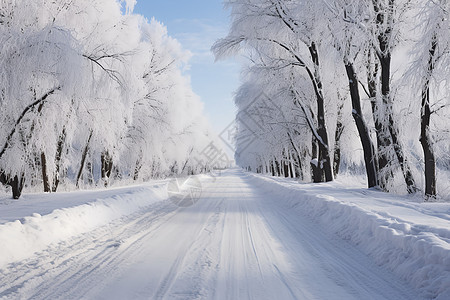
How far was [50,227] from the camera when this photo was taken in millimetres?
6004

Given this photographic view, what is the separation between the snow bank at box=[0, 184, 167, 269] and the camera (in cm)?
491

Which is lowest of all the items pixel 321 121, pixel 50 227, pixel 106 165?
pixel 50 227

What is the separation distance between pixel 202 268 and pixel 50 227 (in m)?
3.41

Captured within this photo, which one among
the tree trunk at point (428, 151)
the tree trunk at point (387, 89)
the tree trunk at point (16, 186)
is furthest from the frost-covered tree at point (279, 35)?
the tree trunk at point (16, 186)

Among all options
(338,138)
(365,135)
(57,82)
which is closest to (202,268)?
(57,82)

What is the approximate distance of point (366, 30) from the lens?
10.2 meters

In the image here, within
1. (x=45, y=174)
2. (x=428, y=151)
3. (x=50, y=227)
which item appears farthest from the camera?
(x=45, y=174)

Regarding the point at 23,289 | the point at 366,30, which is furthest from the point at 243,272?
the point at 366,30

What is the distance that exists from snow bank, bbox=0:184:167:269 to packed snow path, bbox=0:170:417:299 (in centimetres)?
27

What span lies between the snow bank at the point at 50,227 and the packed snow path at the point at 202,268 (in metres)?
0.27

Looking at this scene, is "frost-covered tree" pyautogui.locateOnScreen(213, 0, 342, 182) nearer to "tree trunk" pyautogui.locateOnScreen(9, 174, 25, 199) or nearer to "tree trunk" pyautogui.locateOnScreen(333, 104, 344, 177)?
"tree trunk" pyautogui.locateOnScreen(333, 104, 344, 177)

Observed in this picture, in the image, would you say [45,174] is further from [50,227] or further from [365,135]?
[365,135]

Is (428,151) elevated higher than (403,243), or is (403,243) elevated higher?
(428,151)

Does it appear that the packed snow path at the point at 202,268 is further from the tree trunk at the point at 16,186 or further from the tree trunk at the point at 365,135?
the tree trunk at the point at 365,135
